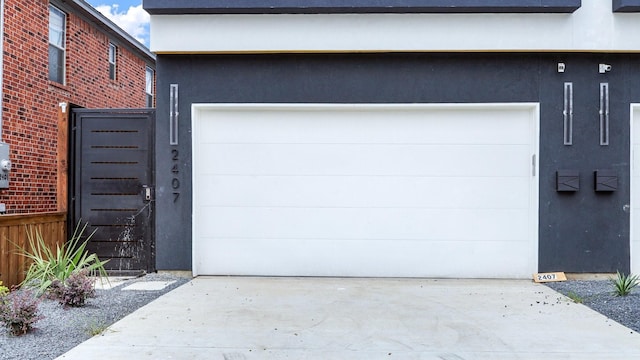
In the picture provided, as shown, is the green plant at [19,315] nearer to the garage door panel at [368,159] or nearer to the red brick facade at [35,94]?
the garage door panel at [368,159]

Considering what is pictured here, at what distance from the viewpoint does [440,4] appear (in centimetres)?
633

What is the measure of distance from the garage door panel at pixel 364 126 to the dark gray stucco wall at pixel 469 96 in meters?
0.20

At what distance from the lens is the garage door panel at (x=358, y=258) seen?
663cm

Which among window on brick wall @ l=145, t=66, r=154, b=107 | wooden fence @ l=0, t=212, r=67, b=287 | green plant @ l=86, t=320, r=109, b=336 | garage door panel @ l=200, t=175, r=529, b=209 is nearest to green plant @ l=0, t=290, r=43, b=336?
green plant @ l=86, t=320, r=109, b=336

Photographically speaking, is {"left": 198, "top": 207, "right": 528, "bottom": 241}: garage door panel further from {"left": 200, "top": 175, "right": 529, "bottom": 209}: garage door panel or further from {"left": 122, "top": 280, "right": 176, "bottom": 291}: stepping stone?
{"left": 122, "top": 280, "right": 176, "bottom": 291}: stepping stone

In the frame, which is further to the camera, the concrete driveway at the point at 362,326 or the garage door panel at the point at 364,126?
the garage door panel at the point at 364,126

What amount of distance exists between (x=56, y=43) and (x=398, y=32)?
6622 millimetres

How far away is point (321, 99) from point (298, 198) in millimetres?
1418

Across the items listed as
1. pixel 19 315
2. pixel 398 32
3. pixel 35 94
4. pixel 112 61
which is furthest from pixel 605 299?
pixel 112 61

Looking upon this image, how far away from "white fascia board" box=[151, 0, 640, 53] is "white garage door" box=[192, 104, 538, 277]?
32.0 inches

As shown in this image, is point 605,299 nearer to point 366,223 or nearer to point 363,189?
point 366,223

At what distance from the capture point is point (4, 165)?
6945mm

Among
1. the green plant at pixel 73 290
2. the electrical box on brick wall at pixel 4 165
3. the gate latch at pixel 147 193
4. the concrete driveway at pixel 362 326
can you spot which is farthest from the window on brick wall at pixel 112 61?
the green plant at pixel 73 290

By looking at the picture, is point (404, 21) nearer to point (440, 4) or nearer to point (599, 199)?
point (440, 4)
